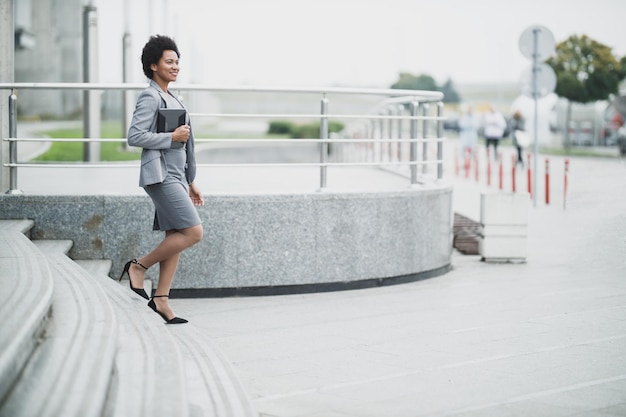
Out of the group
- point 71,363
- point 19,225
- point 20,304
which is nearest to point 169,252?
point 19,225

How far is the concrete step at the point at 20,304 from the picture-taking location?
4.71 meters

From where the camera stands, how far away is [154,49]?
25.2ft

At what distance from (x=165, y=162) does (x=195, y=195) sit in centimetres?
52

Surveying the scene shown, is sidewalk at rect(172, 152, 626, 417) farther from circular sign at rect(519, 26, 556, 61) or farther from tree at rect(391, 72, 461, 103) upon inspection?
tree at rect(391, 72, 461, 103)

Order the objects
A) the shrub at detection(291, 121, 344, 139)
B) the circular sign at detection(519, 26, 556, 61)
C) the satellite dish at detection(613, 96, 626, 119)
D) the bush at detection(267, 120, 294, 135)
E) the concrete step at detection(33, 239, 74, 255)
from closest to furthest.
Result: 1. the concrete step at detection(33, 239, 74, 255)
2. the circular sign at detection(519, 26, 556, 61)
3. the satellite dish at detection(613, 96, 626, 119)
4. the shrub at detection(291, 121, 344, 139)
5. the bush at detection(267, 120, 294, 135)

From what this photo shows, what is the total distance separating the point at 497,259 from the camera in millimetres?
Result: 13016

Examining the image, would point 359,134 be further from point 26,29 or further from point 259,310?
point 26,29

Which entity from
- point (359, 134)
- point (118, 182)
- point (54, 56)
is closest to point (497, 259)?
point (118, 182)

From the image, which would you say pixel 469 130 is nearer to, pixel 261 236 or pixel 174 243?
pixel 261 236

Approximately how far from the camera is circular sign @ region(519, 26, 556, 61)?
20.0m

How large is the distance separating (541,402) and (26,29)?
5294cm

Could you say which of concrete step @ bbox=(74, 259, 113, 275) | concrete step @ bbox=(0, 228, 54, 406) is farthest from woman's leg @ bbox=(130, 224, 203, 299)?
concrete step @ bbox=(74, 259, 113, 275)

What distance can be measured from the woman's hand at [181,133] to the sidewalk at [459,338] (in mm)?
1450

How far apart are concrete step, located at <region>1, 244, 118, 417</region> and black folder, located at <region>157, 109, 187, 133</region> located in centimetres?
125
